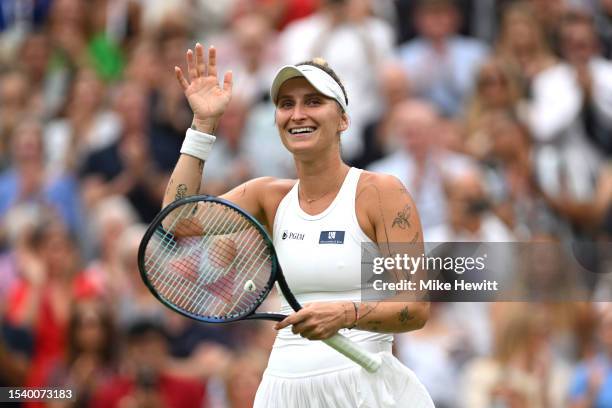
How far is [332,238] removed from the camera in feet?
18.0

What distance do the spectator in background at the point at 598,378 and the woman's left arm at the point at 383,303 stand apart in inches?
111

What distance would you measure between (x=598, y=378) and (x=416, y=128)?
2.37m

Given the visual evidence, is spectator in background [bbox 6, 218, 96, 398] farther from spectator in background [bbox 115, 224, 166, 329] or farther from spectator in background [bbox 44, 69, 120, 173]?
spectator in background [bbox 44, 69, 120, 173]

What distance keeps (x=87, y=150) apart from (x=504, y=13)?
3.48 meters

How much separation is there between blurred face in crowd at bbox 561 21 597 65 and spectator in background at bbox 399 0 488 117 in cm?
66

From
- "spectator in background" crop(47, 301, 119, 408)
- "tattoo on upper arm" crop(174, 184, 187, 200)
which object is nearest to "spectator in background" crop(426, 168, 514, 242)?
"spectator in background" crop(47, 301, 119, 408)

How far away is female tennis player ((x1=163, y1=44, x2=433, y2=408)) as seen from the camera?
5.38 m

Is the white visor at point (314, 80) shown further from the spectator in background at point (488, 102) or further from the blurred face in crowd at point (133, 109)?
the blurred face in crowd at point (133, 109)

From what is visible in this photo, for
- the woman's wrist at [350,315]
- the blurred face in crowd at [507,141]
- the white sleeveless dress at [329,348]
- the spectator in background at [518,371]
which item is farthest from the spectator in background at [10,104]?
the woman's wrist at [350,315]

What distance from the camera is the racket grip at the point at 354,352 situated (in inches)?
205

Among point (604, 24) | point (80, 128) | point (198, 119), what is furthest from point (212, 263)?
point (80, 128)

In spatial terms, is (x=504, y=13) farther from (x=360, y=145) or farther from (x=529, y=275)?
(x=529, y=275)

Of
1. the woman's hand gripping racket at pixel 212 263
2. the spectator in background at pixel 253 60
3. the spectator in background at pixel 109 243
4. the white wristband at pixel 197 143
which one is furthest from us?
the spectator in background at pixel 253 60

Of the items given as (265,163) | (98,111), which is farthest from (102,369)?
(98,111)
